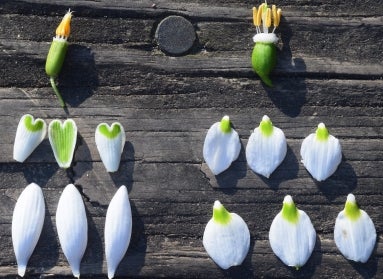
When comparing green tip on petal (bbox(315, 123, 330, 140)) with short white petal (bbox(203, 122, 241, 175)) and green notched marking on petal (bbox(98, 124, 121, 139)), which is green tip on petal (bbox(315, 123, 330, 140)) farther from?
green notched marking on petal (bbox(98, 124, 121, 139))

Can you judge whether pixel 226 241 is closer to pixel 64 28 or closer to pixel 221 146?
pixel 221 146

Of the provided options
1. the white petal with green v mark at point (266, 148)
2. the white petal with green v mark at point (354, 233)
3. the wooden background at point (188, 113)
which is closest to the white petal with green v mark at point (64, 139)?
the wooden background at point (188, 113)

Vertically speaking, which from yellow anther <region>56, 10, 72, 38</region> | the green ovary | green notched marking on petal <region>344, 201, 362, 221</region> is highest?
yellow anther <region>56, 10, 72, 38</region>

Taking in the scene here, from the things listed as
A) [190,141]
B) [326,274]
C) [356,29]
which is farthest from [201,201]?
[356,29]

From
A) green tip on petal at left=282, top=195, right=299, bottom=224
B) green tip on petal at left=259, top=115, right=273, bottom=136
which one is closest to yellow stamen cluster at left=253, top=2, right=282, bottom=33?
green tip on petal at left=259, top=115, right=273, bottom=136

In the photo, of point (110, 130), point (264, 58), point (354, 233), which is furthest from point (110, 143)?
point (354, 233)
